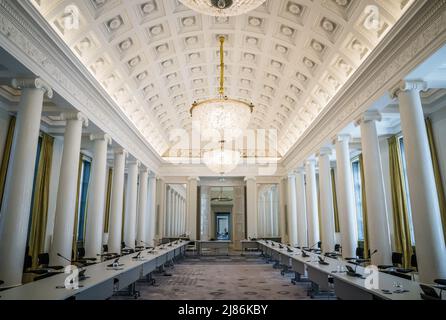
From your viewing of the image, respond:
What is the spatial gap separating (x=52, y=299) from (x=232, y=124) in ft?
17.2

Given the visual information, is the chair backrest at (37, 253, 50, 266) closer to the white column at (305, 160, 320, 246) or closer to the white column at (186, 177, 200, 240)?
the white column at (305, 160, 320, 246)

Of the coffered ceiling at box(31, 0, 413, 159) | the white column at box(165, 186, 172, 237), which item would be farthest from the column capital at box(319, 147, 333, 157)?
the white column at box(165, 186, 172, 237)

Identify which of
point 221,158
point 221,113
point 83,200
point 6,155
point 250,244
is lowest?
point 250,244

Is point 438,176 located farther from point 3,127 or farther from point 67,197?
point 3,127

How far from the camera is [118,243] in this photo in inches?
440

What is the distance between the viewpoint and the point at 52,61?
21.2ft

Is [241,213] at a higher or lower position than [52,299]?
higher

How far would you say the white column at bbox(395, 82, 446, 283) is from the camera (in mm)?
5523

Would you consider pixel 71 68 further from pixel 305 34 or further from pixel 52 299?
pixel 305 34

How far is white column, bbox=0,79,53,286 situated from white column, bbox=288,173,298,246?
43.3 ft

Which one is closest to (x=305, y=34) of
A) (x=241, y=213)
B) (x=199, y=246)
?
(x=199, y=246)

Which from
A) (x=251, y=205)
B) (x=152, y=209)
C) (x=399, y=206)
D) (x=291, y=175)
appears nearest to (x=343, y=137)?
(x=399, y=206)

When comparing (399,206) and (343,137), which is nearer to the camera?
(343,137)

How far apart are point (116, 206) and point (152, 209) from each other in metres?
6.15
